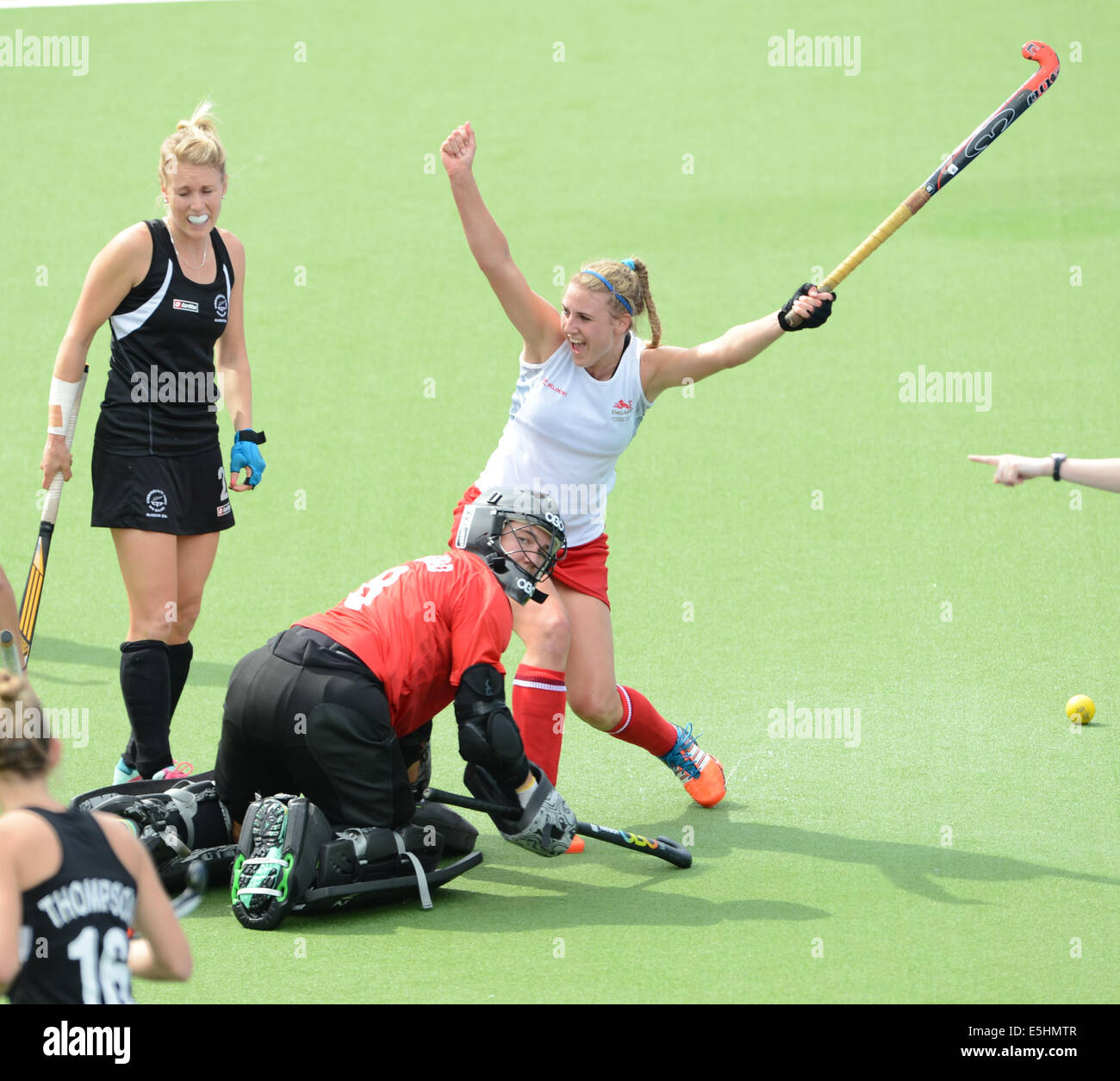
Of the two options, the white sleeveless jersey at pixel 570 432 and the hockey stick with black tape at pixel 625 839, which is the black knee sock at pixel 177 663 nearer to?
the hockey stick with black tape at pixel 625 839

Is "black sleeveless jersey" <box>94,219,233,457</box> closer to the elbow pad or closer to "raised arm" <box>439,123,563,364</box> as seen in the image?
"raised arm" <box>439,123,563,364</box>

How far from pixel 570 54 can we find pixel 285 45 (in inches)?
90.9

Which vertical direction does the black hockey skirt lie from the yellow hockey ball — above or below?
above

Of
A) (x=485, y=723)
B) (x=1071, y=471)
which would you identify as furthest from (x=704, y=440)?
(x=1071, y=471)

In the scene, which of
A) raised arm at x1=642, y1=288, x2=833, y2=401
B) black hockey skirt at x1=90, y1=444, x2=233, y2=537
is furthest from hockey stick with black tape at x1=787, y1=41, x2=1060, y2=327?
black hockey skirt at x1=90, y1=444, x2=233, y2=537

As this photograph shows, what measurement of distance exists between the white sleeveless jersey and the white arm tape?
1.25 m

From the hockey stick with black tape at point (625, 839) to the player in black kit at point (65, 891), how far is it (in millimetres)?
1620

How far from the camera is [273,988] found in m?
3.68

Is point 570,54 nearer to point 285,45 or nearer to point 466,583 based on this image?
point 285,45

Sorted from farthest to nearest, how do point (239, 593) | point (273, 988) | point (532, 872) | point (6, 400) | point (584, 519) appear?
point (6, 400), point (239, 593), point (584, 519), point (532, 872), point (273, 988)

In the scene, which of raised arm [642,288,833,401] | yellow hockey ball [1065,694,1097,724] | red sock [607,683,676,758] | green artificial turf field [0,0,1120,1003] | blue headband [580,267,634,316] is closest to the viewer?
green artificial turf field [0,0,1120,1003]

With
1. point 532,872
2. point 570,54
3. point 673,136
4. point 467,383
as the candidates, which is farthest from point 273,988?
point 570,54

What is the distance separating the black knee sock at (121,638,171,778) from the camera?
184 inches

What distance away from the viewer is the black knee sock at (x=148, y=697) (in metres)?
4.67
